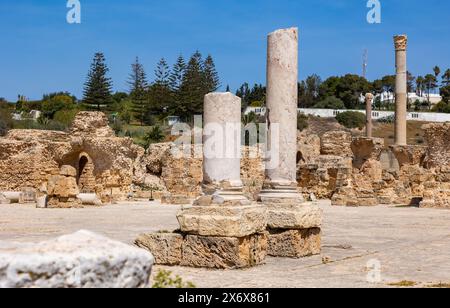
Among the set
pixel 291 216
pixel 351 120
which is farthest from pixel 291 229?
pixel 351 120

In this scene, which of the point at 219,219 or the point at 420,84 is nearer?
the point at 219,219

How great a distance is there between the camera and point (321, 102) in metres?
96.1

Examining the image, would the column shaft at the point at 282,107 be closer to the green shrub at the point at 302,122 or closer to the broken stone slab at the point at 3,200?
the broken stone slab at the point at 3,200

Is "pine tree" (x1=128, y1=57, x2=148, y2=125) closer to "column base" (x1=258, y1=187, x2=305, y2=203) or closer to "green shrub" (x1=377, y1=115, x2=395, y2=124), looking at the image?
"green shrub" (x1=377, y1=115, x2=395, y2=124)

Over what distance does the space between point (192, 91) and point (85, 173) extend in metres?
42.8

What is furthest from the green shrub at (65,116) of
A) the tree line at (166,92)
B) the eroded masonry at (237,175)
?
the eroded masonry at (237,175)

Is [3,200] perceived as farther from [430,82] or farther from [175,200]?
[430,82]

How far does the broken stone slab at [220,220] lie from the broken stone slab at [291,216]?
0.80m

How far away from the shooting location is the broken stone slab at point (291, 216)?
963 cm

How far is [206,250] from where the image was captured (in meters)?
8.57

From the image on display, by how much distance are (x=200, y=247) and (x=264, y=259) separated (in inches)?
40.1

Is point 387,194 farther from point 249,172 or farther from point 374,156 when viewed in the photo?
point 249,172
